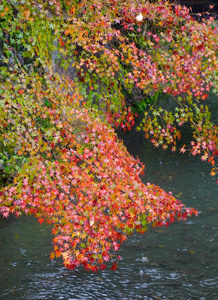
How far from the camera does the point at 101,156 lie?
5.70 m

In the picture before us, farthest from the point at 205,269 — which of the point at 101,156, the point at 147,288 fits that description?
the point at 101,156

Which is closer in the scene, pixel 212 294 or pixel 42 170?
pixel 212 294

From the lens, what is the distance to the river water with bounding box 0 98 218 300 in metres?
4.48

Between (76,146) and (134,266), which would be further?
(76,146)

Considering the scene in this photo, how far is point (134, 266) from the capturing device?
4.96 meters

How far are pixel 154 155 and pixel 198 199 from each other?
2.79 metres

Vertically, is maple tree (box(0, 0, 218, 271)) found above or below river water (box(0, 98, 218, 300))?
above

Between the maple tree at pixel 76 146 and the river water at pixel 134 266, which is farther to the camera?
the maple tree at pixel 76 146

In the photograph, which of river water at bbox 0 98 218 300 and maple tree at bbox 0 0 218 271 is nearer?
river water at bbox 0 98 218 300

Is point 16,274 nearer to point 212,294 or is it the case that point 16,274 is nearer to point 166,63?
point 212,294

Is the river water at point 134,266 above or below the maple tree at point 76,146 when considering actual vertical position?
below

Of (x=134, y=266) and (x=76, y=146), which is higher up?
(x=76, y=146)

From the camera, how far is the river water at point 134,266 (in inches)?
177

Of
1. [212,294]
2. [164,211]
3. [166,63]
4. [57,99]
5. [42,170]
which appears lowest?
Answer: [212,294]
